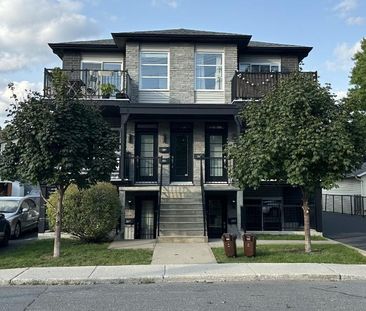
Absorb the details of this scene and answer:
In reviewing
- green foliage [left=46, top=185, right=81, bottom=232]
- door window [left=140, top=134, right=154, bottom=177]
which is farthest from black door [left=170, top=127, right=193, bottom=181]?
green foliage [left=46, top=185, right=81, bottom=232]

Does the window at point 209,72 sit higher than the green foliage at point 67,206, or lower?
higher

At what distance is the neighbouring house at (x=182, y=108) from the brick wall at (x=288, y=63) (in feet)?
0.14

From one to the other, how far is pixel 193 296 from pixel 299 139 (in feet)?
18.3

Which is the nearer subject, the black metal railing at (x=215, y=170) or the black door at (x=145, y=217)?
the black door at (x=145, y=217)

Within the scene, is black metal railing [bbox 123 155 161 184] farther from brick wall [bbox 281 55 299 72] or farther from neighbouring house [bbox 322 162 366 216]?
neighbouring house [bbox 322 162 366 216]

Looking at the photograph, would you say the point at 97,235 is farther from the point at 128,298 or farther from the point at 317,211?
the point at 317,211

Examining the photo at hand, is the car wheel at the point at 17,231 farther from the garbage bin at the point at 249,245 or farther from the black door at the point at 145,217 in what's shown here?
the garbage bin at the point at 249,245

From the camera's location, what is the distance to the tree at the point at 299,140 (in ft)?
37.8

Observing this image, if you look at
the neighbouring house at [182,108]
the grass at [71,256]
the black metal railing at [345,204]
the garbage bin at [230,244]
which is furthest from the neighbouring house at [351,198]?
the grass at [71,256]

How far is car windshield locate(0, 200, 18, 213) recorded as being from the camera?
16.2 m

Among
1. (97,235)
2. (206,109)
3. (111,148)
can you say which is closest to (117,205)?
(97,235)

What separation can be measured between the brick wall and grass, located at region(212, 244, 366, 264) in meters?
8.70

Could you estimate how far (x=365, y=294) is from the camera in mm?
7957

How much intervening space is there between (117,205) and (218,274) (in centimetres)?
606
